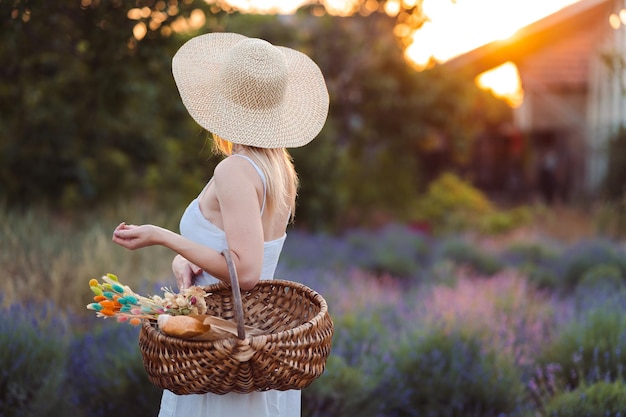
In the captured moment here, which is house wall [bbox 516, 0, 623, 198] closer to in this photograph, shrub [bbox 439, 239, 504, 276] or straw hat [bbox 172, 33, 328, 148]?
shrub [bbox 439, 239, 504, 276]

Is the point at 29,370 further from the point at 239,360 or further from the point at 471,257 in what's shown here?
the point at 471,257

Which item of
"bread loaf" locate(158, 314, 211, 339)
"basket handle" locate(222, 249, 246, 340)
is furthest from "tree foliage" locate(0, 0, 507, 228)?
"bread loaf" locate(158, 314, 211, 339)

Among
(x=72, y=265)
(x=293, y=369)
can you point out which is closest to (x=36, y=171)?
(x=72, y=265)

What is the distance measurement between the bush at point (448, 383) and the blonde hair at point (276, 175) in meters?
2.07

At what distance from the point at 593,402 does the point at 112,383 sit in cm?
259

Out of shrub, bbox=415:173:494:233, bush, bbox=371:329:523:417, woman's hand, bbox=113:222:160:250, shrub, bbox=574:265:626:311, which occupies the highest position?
woman's hand, bbox=113:222:160:250

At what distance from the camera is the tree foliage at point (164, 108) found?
5648 mm

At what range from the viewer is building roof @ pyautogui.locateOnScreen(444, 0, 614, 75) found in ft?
50.4

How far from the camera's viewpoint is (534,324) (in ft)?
18.2

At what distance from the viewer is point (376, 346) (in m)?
4.68

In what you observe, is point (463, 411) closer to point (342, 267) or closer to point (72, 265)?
point (72, 265)

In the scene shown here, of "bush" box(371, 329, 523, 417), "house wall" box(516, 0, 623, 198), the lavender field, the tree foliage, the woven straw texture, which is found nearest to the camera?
the woven straw texture

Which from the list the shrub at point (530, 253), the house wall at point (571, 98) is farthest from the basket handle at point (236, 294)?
the house wall at point (571, 98)

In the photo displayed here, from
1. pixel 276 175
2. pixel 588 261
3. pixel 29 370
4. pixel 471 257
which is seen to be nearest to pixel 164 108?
pixel 471 257
